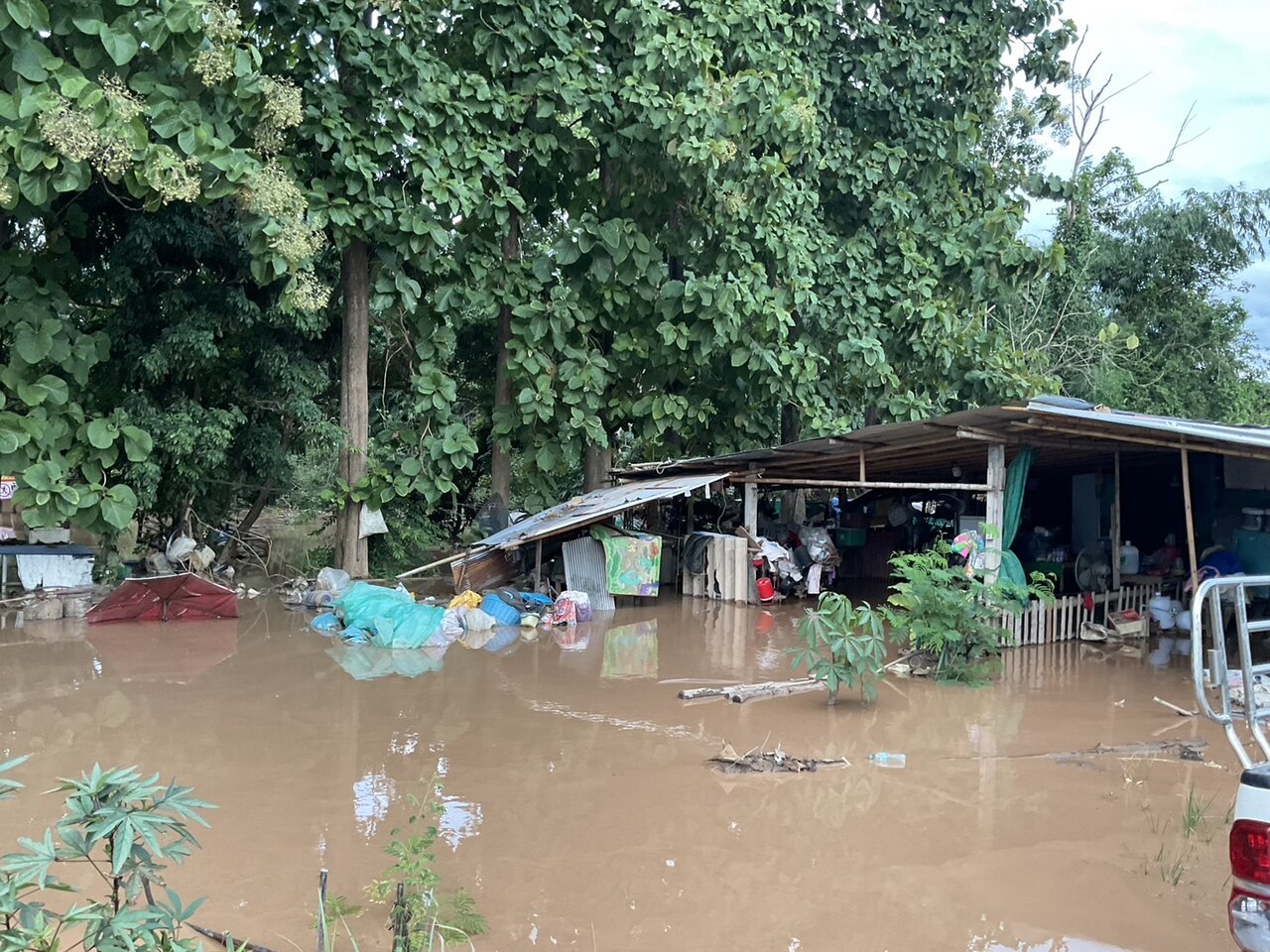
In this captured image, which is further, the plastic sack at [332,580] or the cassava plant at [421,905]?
the plastic sack at [332,580]

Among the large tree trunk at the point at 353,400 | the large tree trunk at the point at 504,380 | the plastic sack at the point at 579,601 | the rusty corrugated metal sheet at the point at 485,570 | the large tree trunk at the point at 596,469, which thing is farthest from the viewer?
the large tree trunk at the point at 596,469

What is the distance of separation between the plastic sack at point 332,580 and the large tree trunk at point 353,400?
770 millimetres

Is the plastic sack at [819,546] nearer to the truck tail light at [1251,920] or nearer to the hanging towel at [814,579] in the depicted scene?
the hanging towel at [814,579]

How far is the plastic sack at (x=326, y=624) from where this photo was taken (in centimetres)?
1077

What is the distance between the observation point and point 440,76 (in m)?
13.0

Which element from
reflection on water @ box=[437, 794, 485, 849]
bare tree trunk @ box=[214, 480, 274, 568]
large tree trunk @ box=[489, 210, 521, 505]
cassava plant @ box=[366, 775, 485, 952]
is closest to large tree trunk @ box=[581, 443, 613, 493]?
large tree trunk @ box=[489, 210, 521, 505]

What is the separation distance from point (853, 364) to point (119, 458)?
10578 millimetres

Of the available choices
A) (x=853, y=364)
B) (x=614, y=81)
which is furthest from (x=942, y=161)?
(x=614, y=81)

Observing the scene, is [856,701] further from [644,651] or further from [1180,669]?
[1180,669]

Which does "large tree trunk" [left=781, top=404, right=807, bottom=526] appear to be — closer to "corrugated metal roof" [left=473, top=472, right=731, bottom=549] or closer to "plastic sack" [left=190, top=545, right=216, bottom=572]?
"corrugated metal roof" [left=473, top=472, right=731, bottom=549]

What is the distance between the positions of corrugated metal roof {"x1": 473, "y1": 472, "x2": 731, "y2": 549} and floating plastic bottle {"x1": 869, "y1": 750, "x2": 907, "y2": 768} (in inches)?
242

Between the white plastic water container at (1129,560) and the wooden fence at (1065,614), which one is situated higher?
the white plastic water container at (1129,560)

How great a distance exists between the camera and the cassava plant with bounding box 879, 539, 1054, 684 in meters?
8.26

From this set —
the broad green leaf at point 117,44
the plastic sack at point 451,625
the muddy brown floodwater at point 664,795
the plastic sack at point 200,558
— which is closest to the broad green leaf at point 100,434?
the plastic sack at point 200,558
